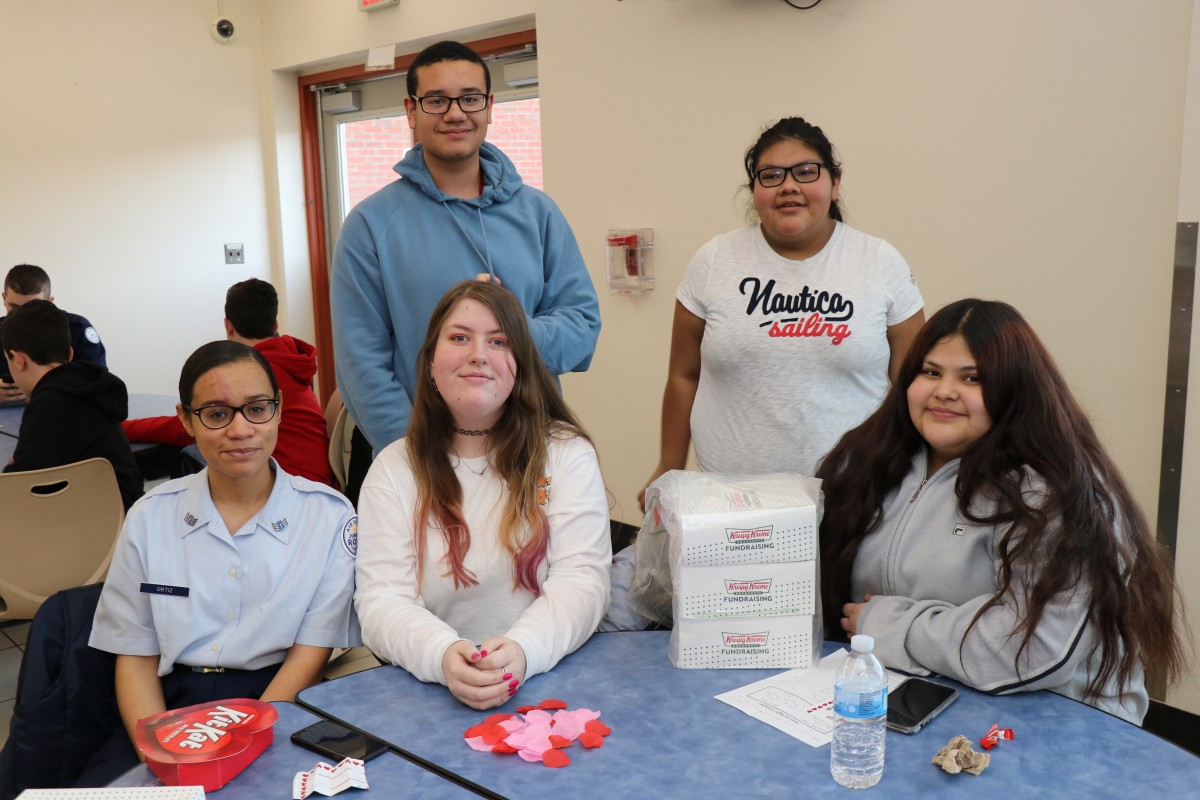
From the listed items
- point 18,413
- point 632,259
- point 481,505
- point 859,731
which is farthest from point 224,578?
point 18,413

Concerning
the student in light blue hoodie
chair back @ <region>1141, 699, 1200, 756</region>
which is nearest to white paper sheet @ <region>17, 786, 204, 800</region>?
the student in light blue hoodie

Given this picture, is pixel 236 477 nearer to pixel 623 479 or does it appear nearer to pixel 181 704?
pixel 181 704

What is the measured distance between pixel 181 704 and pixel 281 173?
15.6 ft

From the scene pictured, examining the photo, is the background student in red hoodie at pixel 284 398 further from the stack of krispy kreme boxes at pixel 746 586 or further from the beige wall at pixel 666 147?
the stack of krispy kreme boxes at pixel 746 586

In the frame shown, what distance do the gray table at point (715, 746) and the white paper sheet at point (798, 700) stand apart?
22mm

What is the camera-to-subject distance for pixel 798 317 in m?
2.18

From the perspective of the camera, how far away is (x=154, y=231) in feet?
18.5

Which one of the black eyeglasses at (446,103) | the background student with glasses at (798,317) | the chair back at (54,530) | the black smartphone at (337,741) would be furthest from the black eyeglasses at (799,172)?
the chair back at (54,530)

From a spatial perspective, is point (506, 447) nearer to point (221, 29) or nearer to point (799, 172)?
point (799, 172)

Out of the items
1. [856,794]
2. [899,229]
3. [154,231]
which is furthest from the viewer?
[154,231]

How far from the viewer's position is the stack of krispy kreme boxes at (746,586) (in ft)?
5.10

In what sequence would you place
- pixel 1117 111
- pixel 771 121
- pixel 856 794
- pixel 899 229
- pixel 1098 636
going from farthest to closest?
pixel 771 121, pixel 899 229, pixel 1117 111, pixel 1098 636, pixel 856 794

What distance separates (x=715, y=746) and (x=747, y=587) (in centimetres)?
30

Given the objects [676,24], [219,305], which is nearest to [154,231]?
[219,305]
